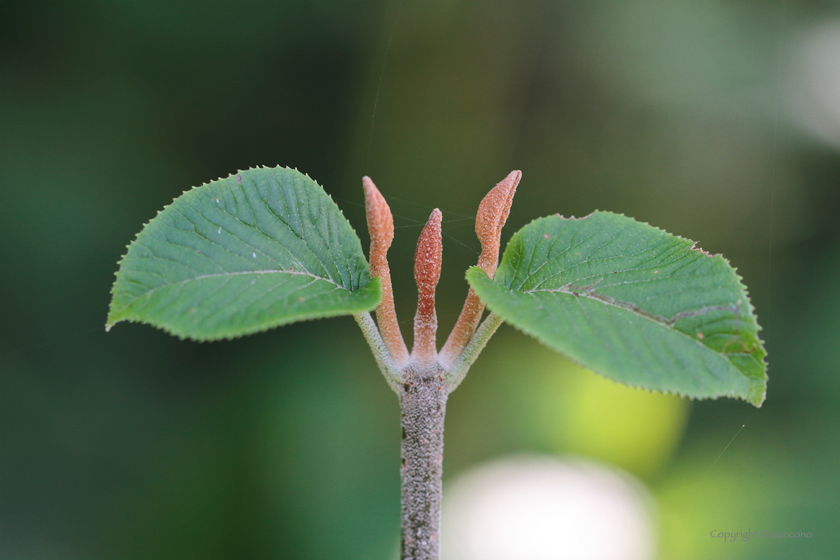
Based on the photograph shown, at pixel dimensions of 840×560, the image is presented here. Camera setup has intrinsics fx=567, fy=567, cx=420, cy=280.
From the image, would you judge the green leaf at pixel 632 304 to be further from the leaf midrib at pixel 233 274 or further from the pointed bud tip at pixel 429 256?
the leaf midrib at pixel 233 274

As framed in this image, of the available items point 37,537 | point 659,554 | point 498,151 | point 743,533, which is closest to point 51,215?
point 37,537

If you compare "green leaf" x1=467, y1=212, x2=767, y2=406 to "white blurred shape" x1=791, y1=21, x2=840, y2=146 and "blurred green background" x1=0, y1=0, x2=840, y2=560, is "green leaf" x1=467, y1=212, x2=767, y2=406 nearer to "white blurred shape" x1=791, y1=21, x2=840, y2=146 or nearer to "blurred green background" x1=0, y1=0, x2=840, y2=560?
"blurred green background" x1=0, y1=0, x2=840, y2=560

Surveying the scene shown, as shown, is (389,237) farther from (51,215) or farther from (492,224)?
(51,215)

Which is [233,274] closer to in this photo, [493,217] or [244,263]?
[244,263]

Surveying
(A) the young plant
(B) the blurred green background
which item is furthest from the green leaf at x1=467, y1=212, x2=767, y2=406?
(B) the blurred green background

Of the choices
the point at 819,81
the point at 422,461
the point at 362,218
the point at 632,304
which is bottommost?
the point at 422,461

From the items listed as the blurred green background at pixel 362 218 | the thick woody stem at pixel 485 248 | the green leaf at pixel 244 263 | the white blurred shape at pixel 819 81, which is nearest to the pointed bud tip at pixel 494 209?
the thick woody stem at pixel 485 248

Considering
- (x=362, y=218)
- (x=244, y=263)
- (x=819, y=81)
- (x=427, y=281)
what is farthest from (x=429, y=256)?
(x=819, y=81)
